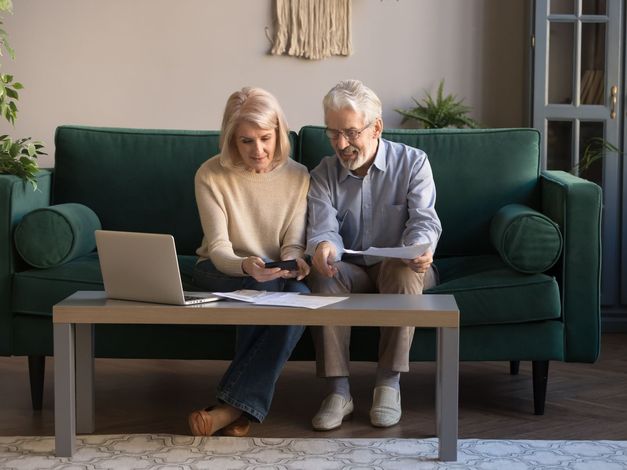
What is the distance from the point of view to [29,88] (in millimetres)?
4988

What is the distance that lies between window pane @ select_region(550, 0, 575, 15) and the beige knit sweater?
210 cm

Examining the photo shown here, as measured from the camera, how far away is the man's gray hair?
2963mm

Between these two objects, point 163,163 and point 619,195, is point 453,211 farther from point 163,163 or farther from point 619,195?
point 619,195

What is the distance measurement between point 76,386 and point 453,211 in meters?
1.47

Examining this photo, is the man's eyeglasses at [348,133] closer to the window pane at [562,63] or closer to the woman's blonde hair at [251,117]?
the woman's blonde hair at [251,117]

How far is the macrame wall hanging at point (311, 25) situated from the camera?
16.2 ft

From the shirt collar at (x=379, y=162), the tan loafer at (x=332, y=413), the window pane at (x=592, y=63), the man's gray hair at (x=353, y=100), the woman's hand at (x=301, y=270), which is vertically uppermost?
the window pane at (x=592, y=63)

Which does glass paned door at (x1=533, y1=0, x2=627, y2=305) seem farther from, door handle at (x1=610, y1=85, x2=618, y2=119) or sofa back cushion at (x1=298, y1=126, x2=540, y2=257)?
sofa back cushion at (x1=298, y1=126, x2=540, y2=257)

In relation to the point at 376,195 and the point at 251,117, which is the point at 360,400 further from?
the point at 251,117

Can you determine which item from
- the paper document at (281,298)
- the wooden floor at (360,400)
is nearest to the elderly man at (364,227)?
the wooden floor at (360,400)

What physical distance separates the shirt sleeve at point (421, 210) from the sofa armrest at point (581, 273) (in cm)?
41

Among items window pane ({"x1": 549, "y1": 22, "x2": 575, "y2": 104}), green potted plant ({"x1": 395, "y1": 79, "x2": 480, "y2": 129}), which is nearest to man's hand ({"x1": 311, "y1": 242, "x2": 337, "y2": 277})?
green potted plant ({"x1": 395, "y1": 79, "x2": 480, "y2": 129})

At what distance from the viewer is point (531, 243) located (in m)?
3.07

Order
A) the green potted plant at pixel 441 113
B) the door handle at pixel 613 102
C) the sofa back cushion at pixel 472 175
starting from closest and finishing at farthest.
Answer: the sofa back cushion at pixel 472 175, the door handle at pixel 613 102, the green potted plant at pixel 441 113
